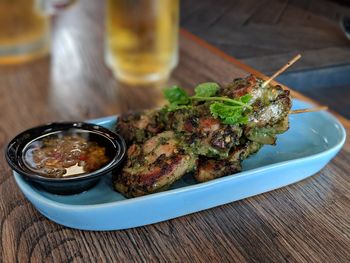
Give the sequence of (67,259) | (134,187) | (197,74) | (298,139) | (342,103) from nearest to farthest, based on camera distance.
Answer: (67,259), (134,187), (298,139), (342,103), (197,74)

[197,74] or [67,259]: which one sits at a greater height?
[67,259]

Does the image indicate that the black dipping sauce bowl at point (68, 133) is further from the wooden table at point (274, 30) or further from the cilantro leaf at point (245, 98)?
the wooden table at point (274, 30)

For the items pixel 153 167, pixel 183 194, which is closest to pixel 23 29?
pixel 153 167

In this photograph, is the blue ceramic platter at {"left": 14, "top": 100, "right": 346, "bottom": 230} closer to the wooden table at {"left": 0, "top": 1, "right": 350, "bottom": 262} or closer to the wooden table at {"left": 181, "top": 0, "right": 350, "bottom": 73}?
the wooden table at {"left": 0, "top": 1, "right": 350, "bottom": 262}

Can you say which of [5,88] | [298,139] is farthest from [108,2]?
[298,139]

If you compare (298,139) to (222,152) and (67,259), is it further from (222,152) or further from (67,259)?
(67,259)

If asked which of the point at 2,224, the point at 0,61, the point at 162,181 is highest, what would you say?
the point at 162,181

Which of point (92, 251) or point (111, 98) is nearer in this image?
point (92, 251)

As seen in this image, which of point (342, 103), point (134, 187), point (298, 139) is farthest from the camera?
point (342, 103)

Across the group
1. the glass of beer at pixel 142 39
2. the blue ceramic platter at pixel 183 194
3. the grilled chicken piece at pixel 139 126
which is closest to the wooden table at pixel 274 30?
the glass of beer at pixel 142 39
